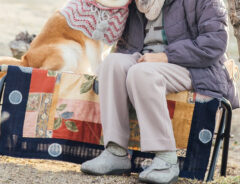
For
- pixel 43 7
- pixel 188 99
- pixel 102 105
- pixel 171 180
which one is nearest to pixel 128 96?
pixel 102 105

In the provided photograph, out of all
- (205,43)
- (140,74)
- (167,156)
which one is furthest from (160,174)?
(205,43)

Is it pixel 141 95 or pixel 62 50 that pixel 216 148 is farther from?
pixel 62 50

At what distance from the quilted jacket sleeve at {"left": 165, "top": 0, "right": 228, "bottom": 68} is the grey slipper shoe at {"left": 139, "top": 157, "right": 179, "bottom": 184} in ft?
1.93

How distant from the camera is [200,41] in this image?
2.43m

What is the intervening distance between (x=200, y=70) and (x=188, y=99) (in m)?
0.19

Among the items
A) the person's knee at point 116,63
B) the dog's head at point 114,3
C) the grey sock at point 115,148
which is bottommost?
the grey sock at point 115,148

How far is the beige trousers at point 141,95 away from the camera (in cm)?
228

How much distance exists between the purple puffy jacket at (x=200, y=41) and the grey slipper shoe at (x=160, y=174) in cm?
48

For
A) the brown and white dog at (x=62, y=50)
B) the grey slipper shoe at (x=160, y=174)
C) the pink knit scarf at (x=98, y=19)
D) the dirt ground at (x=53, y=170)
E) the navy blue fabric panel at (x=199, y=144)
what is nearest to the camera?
the grey slipper shoe at (x=160, y=174)

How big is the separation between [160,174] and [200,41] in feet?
2.56

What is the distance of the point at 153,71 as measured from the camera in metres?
2.33

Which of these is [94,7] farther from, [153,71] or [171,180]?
[171,180]

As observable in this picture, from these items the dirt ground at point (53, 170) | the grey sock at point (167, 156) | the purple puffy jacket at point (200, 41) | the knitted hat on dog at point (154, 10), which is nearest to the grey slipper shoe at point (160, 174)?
the grey sock at point (167, 156)

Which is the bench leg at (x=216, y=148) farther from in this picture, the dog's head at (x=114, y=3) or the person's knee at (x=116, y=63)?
the dog's head at (x=114, y=3)
